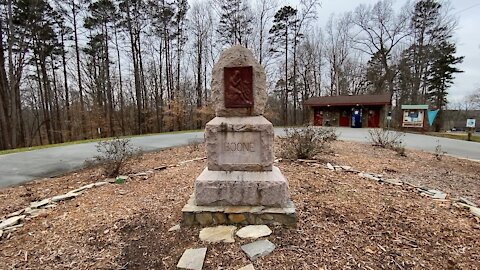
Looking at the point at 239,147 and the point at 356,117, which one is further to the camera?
the point at 356,117

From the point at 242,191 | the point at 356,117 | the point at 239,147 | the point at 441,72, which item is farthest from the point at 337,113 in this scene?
the point at 242,191

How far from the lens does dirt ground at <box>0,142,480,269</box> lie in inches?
91.0

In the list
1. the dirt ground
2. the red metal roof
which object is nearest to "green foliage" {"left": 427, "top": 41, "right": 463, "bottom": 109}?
the red metal roof

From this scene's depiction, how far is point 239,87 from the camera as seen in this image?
3314 millimetres

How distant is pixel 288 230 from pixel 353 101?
64.7ft

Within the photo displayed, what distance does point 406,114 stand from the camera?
18.3 m

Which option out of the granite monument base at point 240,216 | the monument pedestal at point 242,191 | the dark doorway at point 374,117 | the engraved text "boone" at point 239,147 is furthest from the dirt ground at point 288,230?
the dark doorway at point 374,117

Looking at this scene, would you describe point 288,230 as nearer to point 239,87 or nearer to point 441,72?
point 239,87

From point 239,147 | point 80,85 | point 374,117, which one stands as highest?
point 80,85

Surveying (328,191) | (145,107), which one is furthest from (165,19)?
(328,191)

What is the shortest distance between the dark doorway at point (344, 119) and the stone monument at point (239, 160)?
19868 mm

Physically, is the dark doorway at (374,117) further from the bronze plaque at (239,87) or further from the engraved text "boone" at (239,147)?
the engraved text "boone" at (239,147)

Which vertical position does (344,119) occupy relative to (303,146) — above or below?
above

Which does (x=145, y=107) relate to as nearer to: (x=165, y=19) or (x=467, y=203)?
(x=165, y=19)
